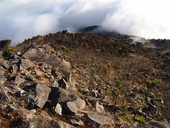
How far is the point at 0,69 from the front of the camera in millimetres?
48281

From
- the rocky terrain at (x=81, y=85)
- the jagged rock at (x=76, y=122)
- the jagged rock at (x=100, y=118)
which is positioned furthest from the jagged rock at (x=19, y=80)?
the jagged rock at (x=100, y=118)

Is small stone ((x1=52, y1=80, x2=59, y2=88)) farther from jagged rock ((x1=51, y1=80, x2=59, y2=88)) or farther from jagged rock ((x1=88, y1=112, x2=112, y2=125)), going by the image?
jagged rock ((x1=88, y1=112, x2=112, y2=125))

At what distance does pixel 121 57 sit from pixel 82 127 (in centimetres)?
2833

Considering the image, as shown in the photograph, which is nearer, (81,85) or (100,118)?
(100,118)

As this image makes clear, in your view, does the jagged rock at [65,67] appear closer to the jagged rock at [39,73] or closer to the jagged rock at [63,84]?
the jagged rock at [63,84]

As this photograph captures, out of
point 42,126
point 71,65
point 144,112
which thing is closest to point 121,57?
point 71,65

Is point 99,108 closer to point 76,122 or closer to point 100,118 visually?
point 100,118

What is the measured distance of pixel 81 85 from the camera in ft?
174

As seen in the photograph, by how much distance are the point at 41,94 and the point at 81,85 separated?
893cm

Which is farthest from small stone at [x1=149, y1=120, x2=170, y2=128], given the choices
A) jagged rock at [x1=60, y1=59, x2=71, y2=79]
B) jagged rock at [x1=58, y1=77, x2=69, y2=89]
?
jagged rock at [x1=60, y1=59, x2=71, y2=79]

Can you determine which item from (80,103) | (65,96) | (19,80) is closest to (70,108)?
(65,96)

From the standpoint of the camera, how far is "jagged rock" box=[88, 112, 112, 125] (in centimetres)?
4447

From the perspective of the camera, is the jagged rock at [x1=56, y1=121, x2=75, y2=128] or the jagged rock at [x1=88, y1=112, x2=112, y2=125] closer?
the jagged rock at [x1=56, y1=121, x2=75, y2=128]

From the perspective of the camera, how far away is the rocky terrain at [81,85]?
141 ft
